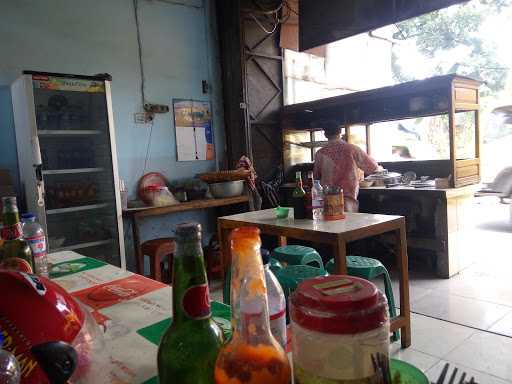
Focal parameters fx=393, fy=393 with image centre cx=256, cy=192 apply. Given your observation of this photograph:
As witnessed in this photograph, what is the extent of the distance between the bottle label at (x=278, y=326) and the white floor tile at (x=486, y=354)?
2125 millimetres

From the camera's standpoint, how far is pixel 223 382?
49 centimetres

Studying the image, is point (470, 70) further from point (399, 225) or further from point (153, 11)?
point (399, 225)

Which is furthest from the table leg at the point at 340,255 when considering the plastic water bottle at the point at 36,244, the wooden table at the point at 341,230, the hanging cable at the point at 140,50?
the hanging cable at the point at 140,50

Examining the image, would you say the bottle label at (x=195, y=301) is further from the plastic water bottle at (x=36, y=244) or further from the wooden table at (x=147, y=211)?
the wooden table at (x=147, y=211)

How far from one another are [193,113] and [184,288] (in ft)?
15.4

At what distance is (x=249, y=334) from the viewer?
0.50 meters

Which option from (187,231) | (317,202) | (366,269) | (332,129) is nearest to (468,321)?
(366,269)

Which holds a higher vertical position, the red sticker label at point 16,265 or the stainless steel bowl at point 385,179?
the red sticker label at point 16,265

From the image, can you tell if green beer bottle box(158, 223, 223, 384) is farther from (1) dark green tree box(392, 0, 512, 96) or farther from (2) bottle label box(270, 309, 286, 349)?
(1) dark green tree box(392, 0, 512, 96)

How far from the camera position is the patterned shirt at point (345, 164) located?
373cm

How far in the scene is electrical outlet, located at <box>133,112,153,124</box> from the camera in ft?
14.9

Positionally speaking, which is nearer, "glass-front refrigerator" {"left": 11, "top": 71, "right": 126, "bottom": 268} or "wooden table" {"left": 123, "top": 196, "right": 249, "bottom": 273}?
"glass-front refrigerator" {"left": 11, "top": 71, "right": 126, "bottom": 268}

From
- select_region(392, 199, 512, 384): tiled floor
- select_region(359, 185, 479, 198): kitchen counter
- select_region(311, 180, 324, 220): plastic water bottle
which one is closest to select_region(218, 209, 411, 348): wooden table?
select_region(311, 180, 324, 220): plastic water bottle

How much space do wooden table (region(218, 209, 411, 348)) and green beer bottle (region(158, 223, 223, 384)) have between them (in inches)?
52.8
